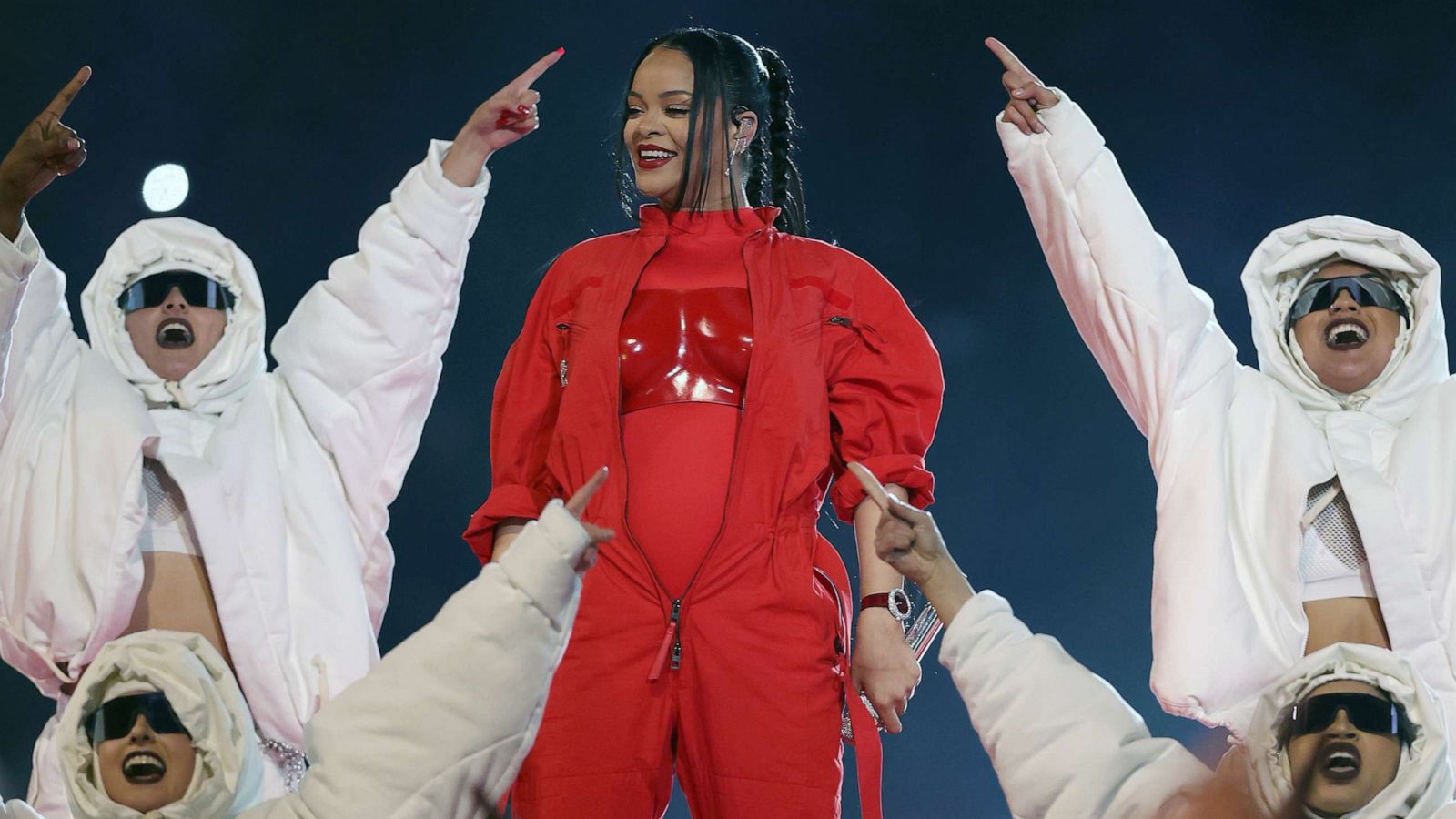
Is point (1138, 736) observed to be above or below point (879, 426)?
below

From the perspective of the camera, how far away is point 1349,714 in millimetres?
2158

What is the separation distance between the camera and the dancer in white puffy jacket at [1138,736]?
1718mm

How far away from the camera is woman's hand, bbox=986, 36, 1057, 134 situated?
294 cm

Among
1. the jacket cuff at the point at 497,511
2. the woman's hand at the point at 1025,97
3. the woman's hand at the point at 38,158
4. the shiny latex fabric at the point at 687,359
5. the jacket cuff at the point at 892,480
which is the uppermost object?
the woman's hand at the point at 1025,97

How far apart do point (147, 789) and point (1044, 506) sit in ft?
9.50

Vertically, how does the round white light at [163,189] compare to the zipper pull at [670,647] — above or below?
above

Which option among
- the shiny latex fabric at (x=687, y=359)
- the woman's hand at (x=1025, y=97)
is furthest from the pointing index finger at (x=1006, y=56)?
the shiny latex fabric at (x=687, y=359)

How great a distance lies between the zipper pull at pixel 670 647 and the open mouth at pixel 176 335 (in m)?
1.28

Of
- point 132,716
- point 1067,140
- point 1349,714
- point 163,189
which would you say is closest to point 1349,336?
point 1067,140

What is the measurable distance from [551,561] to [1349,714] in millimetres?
979

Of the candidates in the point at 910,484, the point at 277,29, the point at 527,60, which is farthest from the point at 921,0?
the point at 910,484

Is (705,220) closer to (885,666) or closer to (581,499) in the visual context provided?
(885,666)

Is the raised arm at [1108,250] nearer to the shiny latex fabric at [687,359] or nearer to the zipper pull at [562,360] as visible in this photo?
the shiny latex fabric at [687,359]

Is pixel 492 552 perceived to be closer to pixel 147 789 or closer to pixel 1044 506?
pixel 147 789
